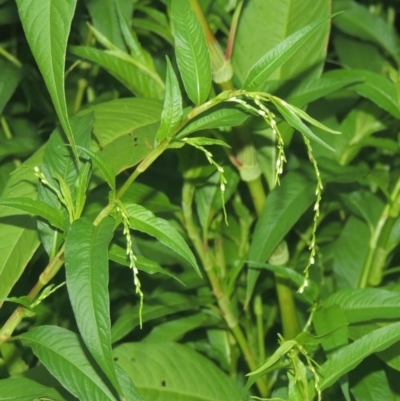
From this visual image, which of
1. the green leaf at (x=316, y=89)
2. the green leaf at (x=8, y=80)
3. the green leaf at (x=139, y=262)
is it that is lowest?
the green leaf at (x=139, y=262)

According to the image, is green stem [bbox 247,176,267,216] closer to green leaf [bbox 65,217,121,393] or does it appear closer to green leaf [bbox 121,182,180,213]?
green leaf [bbox 121,182,180,213]

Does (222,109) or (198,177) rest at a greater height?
(222,109)

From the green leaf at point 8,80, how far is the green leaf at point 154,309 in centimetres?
25

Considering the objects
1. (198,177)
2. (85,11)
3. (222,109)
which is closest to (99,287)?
(222,109)

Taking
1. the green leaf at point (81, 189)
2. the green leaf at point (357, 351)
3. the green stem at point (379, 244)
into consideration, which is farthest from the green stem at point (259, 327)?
the green leaf at point (81, 189)

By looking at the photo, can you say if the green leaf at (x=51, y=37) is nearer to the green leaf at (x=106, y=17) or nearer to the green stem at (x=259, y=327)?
the green leaf at (x=106, y=17)

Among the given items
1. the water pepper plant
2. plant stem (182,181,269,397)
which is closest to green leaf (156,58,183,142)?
the water pepper plant

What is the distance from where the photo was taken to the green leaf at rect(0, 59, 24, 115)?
0.82 metres

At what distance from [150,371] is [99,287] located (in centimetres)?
28

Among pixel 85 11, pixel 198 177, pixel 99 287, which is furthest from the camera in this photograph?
pixel 85 11

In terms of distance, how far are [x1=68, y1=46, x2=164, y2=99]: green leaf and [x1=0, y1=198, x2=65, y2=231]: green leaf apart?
21 centimetres

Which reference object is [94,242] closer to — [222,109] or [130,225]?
[130,225]

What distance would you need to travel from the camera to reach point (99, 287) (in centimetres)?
50

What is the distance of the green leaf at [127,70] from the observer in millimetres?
742
